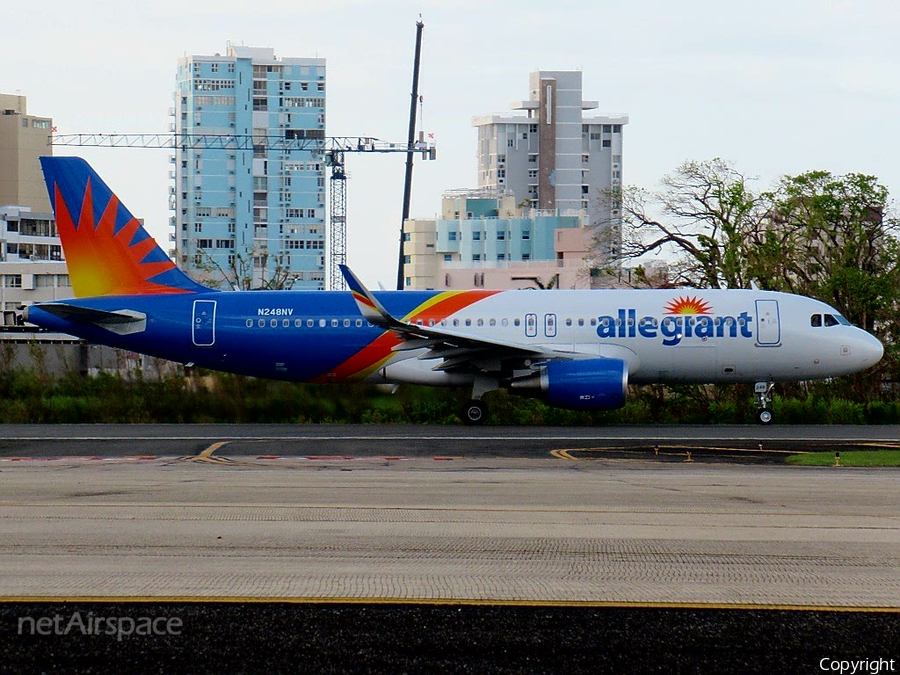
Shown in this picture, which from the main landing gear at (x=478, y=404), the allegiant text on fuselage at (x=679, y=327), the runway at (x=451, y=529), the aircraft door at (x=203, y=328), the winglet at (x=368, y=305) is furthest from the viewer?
the aircraft door at (x=203, y=328)

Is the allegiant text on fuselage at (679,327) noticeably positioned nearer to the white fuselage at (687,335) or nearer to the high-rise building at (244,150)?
the white fuselage at (687,335)

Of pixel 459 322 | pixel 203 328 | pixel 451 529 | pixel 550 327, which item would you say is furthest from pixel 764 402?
pixel 451 529

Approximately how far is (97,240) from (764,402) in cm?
1620

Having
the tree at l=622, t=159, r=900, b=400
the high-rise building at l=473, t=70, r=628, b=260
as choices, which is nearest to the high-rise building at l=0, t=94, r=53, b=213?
the high-rise building at l=473, t=70, r=628, b=260

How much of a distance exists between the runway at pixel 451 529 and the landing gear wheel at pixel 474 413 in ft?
24.9

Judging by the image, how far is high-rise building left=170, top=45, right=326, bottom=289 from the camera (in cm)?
15938

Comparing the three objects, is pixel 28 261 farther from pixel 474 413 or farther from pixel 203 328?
pixel 474 413

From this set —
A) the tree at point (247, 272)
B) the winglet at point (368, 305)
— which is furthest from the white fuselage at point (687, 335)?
the tree at point (247, 272)

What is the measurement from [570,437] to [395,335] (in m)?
5.68

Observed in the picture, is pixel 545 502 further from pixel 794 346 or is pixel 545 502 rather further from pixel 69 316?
pixel 69 316

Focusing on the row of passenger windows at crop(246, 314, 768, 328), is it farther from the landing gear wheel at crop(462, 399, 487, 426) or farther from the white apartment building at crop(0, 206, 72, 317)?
the white apartment building at crop(0, 206, 72, 317)

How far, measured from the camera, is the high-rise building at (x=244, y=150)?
523 feet

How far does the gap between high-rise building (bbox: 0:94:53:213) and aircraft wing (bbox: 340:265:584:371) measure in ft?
442

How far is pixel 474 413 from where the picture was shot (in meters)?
27.8
